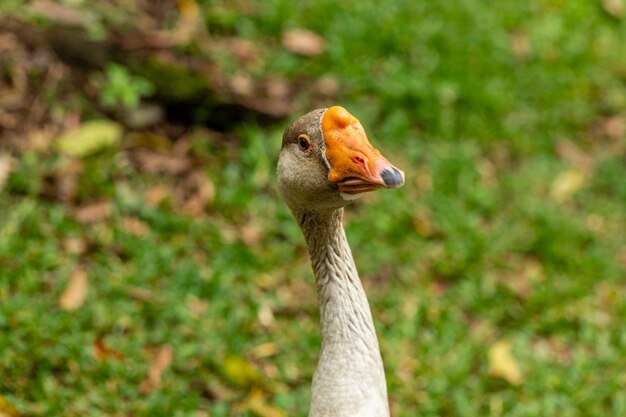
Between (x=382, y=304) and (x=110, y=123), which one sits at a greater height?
(x=110, y=123)

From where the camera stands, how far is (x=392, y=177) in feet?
8.76

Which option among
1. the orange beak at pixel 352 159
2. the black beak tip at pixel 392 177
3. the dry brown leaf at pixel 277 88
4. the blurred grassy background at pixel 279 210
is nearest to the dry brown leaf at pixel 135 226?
the blurred grassy background at pixel 279 210

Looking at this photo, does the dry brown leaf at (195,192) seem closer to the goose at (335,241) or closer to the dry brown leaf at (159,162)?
the dry brown leaf at (159,162)

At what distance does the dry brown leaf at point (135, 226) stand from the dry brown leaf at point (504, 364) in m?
2.06

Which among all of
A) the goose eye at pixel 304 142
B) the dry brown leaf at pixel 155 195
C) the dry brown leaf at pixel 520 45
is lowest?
the goose eye at pixel 304 142

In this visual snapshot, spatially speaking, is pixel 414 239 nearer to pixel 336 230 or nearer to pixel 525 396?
pixel 525 396

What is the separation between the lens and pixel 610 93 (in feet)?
23.1

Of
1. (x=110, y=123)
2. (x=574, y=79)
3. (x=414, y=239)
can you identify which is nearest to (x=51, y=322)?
(x=110, y=123)

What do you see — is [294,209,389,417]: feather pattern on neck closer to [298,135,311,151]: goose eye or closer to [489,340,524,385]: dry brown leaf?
[298,135,311,151]: goose eye

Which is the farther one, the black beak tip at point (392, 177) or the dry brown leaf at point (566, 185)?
the dry brown leaf at point (566, 185)

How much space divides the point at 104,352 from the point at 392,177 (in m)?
2.22

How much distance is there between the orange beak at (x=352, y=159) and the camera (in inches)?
107

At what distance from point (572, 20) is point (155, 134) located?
12.8 feet

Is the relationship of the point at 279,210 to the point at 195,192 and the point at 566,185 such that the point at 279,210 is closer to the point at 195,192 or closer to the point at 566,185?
the point at 195,192
